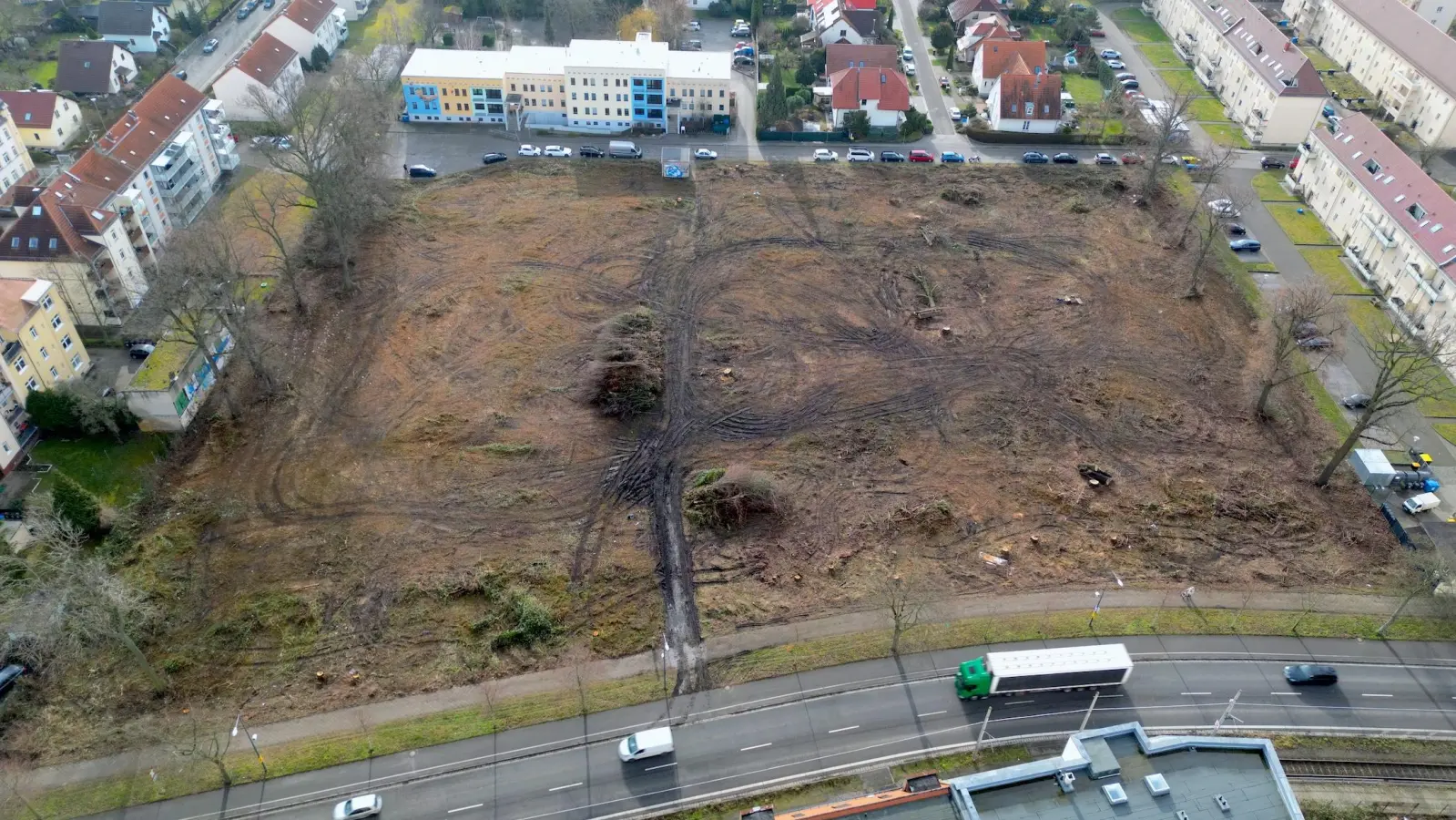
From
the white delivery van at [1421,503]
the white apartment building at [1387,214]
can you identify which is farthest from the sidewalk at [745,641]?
the white apartment building at [1387,214]

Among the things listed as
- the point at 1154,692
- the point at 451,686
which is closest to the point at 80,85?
the point at 451,686

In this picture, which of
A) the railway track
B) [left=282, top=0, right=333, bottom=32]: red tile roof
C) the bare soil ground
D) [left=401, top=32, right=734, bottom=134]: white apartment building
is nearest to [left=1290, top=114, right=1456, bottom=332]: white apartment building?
the bare soil ground

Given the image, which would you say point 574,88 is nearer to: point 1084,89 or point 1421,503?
point 1084,89

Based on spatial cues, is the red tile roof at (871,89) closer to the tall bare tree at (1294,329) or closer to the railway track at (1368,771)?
the tall bare tree at (1294,329)

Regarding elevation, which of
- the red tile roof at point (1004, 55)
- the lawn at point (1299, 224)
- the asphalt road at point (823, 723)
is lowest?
the asphalt road at point (823, 723)

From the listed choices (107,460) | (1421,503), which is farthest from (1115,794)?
(107,460)

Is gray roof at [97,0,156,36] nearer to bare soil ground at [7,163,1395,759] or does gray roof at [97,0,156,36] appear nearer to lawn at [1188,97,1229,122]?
bare soil ground at [7,163,1395,759]
